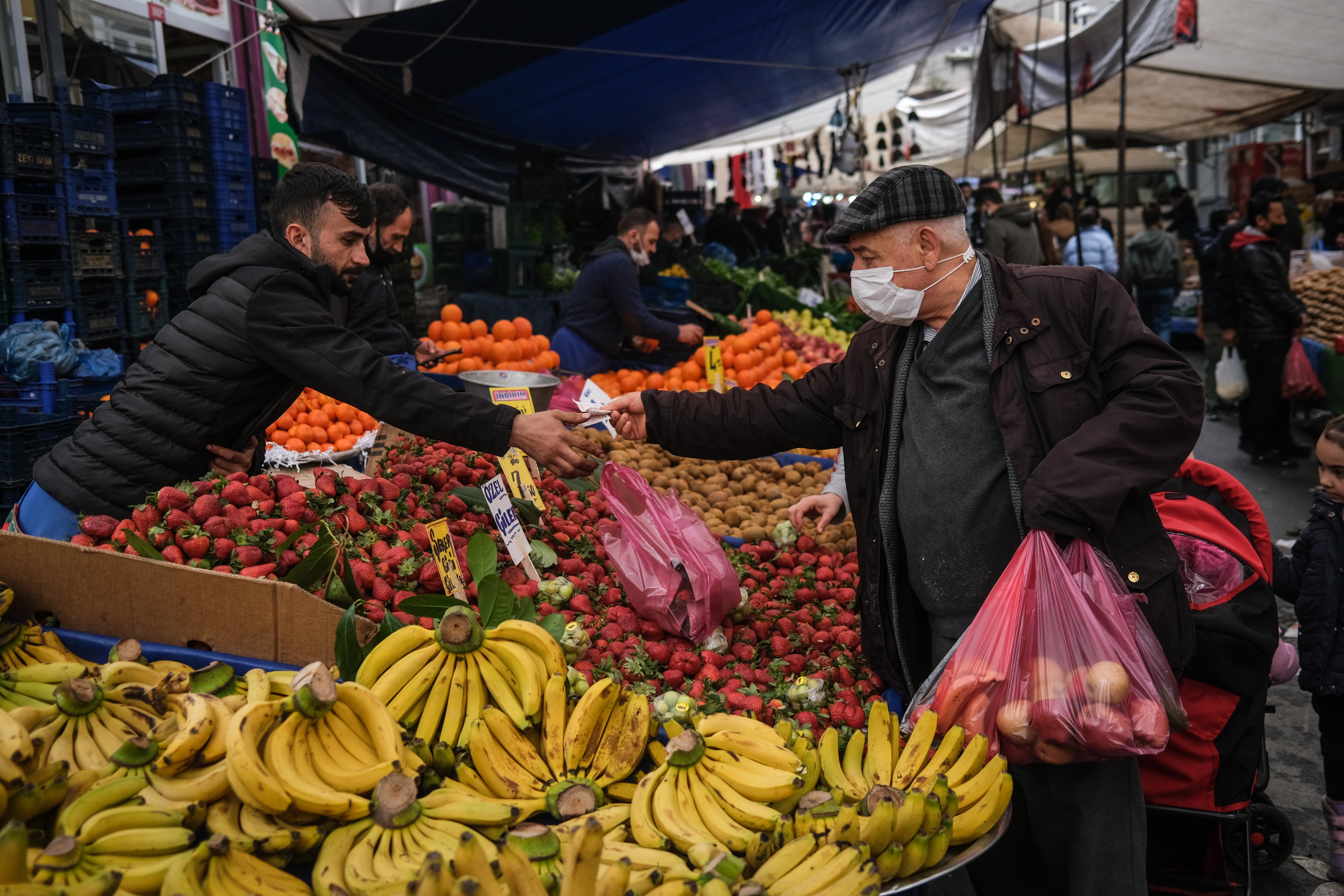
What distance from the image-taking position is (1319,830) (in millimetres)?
3471

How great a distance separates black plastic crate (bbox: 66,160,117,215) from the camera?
16.6ft

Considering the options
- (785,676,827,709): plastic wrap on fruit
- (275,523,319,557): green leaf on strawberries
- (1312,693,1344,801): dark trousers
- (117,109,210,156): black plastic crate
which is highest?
(117,109,210,156): black plastic crate

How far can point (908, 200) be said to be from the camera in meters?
2.37

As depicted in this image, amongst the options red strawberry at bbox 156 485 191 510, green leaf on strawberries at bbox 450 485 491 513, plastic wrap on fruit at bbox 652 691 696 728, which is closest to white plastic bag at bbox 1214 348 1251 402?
green leaf on strawberries at bbox 450 485 491 513

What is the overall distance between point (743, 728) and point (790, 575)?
1381 millimetres

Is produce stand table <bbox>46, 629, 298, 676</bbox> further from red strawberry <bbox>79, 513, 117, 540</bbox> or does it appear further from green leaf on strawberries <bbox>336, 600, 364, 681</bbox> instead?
red strawberry <bbox>79, 513, 117, 540</bbox>

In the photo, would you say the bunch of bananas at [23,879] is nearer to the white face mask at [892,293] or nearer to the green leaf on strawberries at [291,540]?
the green leaf on strawberries at [291,540]

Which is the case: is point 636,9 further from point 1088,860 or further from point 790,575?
point 1088,860

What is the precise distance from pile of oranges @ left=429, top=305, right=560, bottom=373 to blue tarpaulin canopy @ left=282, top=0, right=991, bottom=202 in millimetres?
1725

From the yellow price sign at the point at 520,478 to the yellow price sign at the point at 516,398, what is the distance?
15cm

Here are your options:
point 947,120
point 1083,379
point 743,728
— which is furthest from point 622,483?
point 947,120

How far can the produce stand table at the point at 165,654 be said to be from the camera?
2.21 meters

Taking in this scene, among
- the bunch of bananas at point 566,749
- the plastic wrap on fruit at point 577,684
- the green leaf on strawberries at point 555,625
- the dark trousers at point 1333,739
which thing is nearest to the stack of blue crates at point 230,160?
the green leaf on strawberries at point 555,625

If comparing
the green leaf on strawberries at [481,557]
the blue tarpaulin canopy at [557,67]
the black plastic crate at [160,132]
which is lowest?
the green leaf on strawberries at [481,557]
